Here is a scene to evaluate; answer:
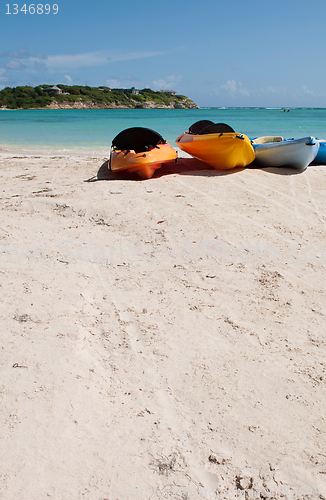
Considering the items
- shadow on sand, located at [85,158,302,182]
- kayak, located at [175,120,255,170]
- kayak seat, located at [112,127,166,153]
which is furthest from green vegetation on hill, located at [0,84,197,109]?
kayak, located at [175,120,255,170]

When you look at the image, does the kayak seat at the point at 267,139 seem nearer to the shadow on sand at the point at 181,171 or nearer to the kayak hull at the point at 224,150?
the shadow on sand at the point at 181,171

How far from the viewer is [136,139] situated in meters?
8.01

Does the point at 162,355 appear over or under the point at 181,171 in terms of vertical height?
under

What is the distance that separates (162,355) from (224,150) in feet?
18.1

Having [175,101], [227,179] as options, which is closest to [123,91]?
[175,101]

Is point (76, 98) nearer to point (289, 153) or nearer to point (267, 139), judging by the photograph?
point (267, 139)

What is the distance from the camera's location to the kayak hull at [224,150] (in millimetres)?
6898

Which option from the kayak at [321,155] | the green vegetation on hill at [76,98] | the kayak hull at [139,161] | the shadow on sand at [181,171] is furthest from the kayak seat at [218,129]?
the green vegetation on hill at [76,98]

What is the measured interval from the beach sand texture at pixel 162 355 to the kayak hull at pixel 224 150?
8.60 ft

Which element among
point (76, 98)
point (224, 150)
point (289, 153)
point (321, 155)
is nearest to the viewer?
point (224, 150)

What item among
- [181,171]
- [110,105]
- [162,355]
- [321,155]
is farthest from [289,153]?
[110,105]

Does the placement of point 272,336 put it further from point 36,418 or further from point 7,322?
point 7,322

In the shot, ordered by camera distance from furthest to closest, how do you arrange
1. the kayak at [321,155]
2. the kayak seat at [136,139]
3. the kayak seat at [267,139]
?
1. the kayak seat at [267,139]
2. the kayak at [321,155]
3. the kayak seat at [136,139]

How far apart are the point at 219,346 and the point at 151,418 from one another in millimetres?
771
